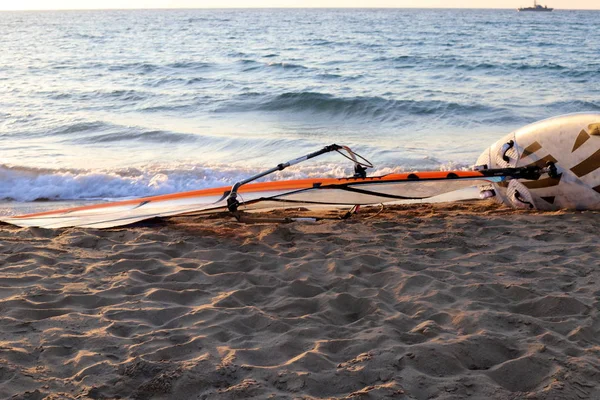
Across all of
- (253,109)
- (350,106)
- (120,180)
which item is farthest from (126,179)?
(350,106)

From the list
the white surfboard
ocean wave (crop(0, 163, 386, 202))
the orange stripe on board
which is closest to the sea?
ocean wave (crop(0, 163, 386, 202))

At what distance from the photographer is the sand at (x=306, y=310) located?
2.40 m

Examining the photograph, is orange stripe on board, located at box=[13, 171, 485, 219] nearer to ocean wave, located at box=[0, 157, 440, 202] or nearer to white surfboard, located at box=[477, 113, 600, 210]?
white surfboard, located at box=[477, 113, 600, 210]

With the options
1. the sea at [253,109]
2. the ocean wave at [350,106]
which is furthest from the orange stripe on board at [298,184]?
the ocean wave at [350,106]

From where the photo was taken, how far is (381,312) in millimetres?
2979

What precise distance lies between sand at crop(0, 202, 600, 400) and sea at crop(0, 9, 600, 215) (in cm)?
290

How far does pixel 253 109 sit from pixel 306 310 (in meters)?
9.53

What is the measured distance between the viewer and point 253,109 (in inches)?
484

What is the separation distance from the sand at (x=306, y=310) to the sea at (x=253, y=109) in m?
2.90

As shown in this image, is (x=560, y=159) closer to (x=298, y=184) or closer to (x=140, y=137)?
(x=298, y=184)

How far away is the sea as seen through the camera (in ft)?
24.5

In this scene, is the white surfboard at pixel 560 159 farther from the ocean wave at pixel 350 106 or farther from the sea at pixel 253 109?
the ocean wave at pixel 350 106

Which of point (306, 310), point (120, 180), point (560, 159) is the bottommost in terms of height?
point (120, 180)

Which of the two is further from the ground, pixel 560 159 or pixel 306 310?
pixel 560 159
